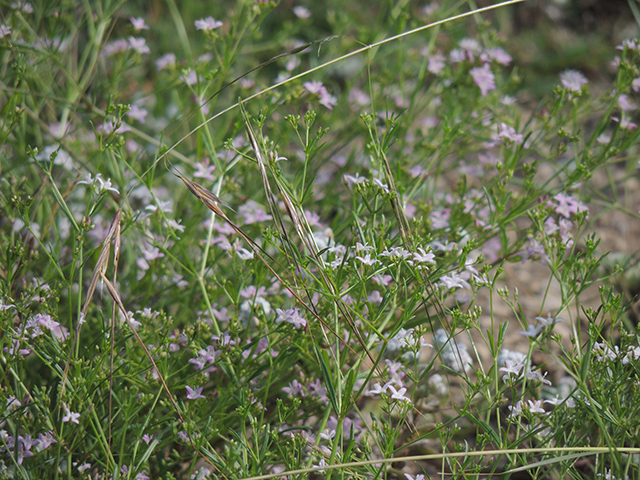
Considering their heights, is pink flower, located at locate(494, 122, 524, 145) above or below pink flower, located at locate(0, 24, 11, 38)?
below

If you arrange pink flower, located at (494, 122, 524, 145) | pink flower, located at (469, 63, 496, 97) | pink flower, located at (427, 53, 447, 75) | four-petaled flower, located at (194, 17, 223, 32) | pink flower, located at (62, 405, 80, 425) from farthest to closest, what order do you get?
pink flower, located at (427, 53, 447, 75), pink flower, located at (469, 63, 496, 97), four-petaled flower, located at (194, 17, 223, 32), pink flower, located at (494, 122, 524, 145), pink flower, located at (62, 405, 80, 425)

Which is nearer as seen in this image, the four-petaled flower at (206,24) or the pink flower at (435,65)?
the four-petaled flower at (206,24)

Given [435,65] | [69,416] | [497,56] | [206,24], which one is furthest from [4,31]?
[497,56]

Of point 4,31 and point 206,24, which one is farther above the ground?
point 206,24

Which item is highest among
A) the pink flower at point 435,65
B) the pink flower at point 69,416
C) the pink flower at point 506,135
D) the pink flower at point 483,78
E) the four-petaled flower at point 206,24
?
the pink flower at point 435,65

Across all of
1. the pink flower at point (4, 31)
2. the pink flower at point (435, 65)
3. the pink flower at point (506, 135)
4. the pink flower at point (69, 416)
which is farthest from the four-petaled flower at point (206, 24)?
the pink flower at point (69, 416)

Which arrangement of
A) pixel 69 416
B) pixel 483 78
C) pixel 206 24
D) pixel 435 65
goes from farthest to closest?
pixel 435 65 → pixel 483 78 → pixel 206 24 → pixel 69 416

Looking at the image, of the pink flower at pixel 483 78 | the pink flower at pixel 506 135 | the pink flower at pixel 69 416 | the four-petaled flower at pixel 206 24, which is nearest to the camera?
the pink flower at pixel 69 416

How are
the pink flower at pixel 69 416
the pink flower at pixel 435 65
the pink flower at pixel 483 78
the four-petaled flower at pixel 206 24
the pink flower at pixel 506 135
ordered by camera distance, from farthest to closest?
the pink flower at pixel 435 65, the pink flower at pixel 483 78, the four-petaled flower at pixel 206 24, the pink flower at pixel 506 135, the pink flower at pixel 69 416

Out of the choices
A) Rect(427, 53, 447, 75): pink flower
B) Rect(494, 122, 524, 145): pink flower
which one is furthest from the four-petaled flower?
Rect(494, 122, 524, 145): pink flower

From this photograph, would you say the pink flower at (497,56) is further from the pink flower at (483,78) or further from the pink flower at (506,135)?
the pink flower at (506,135)

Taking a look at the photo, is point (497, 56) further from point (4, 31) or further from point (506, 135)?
point (4, 31)

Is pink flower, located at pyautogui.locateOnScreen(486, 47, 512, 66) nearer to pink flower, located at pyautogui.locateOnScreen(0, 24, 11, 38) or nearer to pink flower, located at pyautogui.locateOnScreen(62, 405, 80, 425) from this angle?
pink flower, located at pyautogui.locateOnScreen(0, 24, 11, 38)

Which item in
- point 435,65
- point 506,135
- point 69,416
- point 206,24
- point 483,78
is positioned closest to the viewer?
point 69,416
